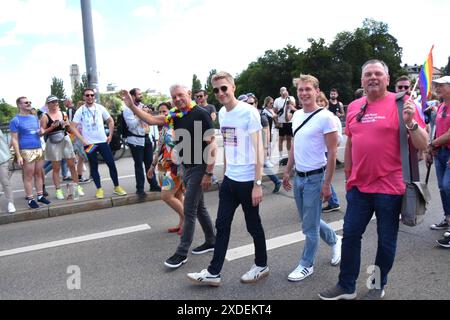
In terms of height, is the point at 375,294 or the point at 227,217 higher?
the point at 227,217

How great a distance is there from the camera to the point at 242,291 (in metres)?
3.37

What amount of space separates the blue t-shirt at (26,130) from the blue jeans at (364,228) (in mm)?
5206

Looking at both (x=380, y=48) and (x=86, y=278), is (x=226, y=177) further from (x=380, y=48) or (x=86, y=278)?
(x=380, y=48)

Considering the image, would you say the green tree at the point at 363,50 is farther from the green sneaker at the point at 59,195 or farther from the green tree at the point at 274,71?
the green sneaker at the point at 59,195

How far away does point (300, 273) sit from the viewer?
3518 millimetres

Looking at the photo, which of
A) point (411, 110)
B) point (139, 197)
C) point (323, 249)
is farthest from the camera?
point (139, 197)

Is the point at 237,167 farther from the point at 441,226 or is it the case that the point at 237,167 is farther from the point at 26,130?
the point at 26,130

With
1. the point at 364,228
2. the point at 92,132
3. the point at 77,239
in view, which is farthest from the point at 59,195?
the point at 364,228

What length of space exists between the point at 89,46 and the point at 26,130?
15.0 ft

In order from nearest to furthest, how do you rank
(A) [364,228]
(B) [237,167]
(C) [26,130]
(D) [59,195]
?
1. (A) [364,228]
2. (B) [237,167]
3. (C) [26,130]
4. (D) [59,195]

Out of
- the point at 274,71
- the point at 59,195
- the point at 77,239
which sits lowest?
the point at 77,239

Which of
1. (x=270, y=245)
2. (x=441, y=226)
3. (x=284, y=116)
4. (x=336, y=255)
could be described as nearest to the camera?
(x=336, y=255)
